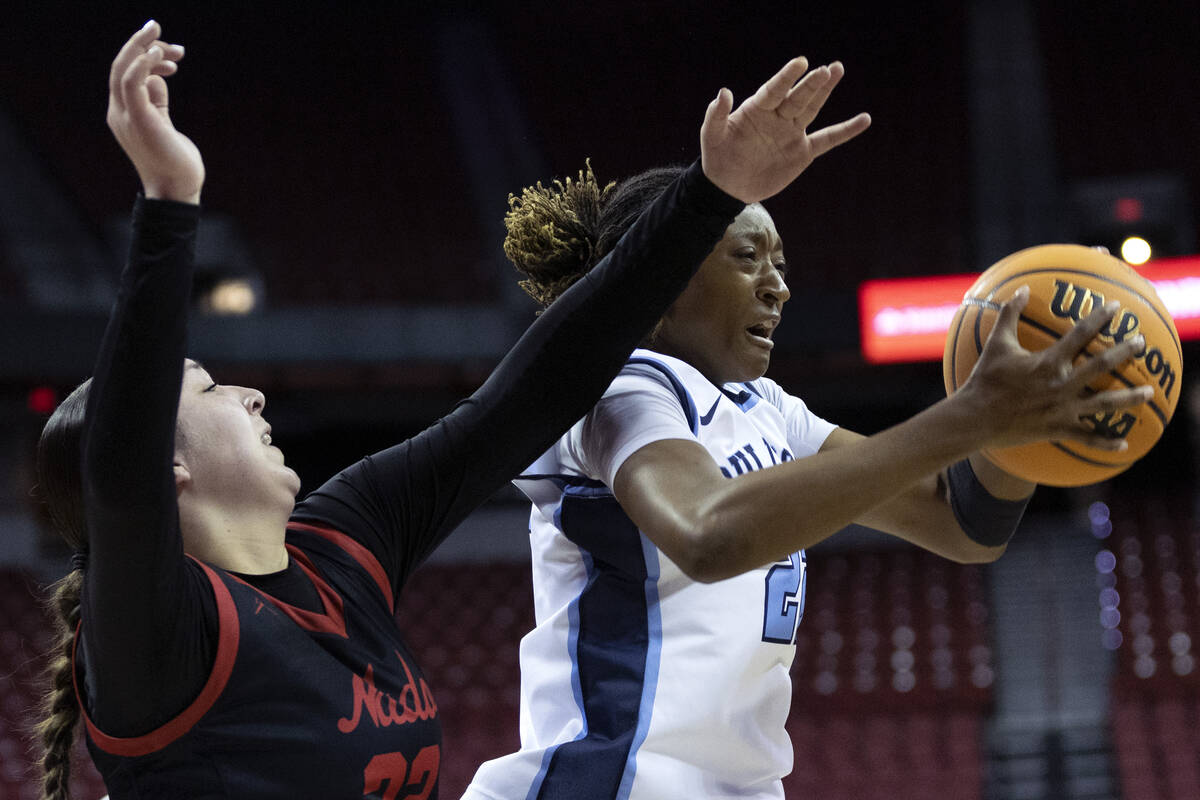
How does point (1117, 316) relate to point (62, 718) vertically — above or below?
above

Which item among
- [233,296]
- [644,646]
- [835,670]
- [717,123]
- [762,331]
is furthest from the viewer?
[233,296]

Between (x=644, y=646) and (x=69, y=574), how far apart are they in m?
0.86

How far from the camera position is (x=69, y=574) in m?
1.79

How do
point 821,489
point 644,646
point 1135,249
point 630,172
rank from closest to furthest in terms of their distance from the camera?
point 821,489 < point 644,646 < point 1135,249 < point 630,172

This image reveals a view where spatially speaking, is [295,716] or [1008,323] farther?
[295,716]

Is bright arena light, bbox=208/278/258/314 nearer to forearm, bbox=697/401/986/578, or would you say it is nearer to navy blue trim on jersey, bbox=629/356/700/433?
navy blue trim on jersey, bbox=629/356/700/433

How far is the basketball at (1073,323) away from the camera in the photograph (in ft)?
5.12

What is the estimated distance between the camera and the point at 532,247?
2166 mm

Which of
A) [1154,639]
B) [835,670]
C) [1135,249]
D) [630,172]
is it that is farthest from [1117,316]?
[630,172]

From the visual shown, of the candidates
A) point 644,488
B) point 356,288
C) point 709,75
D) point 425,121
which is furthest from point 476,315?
point 644,488

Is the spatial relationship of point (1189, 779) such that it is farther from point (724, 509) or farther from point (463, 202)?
point (463, 202)

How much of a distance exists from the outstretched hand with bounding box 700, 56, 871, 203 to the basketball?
307 mm

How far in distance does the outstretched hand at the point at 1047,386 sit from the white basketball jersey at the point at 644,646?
1.60 feet

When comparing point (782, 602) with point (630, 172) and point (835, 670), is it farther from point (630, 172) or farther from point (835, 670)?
point (630, 172)
